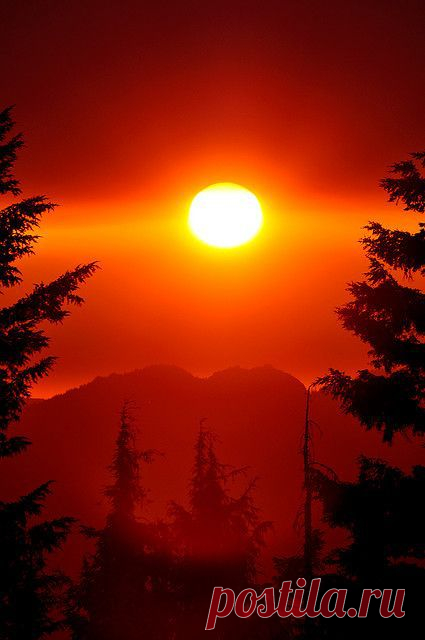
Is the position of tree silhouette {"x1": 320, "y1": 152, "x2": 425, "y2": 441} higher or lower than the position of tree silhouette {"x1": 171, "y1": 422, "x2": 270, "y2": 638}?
higher

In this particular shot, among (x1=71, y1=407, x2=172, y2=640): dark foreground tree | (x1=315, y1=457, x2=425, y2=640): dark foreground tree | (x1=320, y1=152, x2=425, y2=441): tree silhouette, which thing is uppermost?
(x1=320, y1=152, x2=425, y2=441): tree silhouette

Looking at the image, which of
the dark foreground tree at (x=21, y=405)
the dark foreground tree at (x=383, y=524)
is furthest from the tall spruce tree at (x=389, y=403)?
the dark foreground tree at (x=21, y=405)

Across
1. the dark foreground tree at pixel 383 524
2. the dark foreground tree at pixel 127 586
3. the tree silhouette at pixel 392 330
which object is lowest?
the dark foreground tree at pixel 127 586

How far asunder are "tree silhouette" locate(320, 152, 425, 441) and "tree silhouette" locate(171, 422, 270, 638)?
1002cm

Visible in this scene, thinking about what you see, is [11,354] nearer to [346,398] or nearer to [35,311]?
[35,311]

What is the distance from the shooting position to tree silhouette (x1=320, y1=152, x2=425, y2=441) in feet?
38.8

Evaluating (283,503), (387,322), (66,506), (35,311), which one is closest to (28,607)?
(35,311)

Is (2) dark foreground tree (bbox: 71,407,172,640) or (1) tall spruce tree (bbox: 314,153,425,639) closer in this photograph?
(1) tall spruce tree (bbox: 314,153,425,639)

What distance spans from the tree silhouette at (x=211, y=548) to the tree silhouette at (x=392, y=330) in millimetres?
10021

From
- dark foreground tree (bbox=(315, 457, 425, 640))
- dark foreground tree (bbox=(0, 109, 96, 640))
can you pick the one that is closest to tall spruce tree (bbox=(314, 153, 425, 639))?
dark foreground tree (bbox=(315, 457, 425, 640))

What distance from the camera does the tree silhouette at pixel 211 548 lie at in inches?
832

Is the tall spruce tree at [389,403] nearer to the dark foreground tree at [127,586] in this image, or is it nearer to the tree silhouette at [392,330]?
the tree silhouette at [392,330]

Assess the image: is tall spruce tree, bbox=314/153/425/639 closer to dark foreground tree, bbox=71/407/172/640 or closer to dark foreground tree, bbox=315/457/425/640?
dark foreground tree, bbox=315/457/425/640

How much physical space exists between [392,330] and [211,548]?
12.7m
